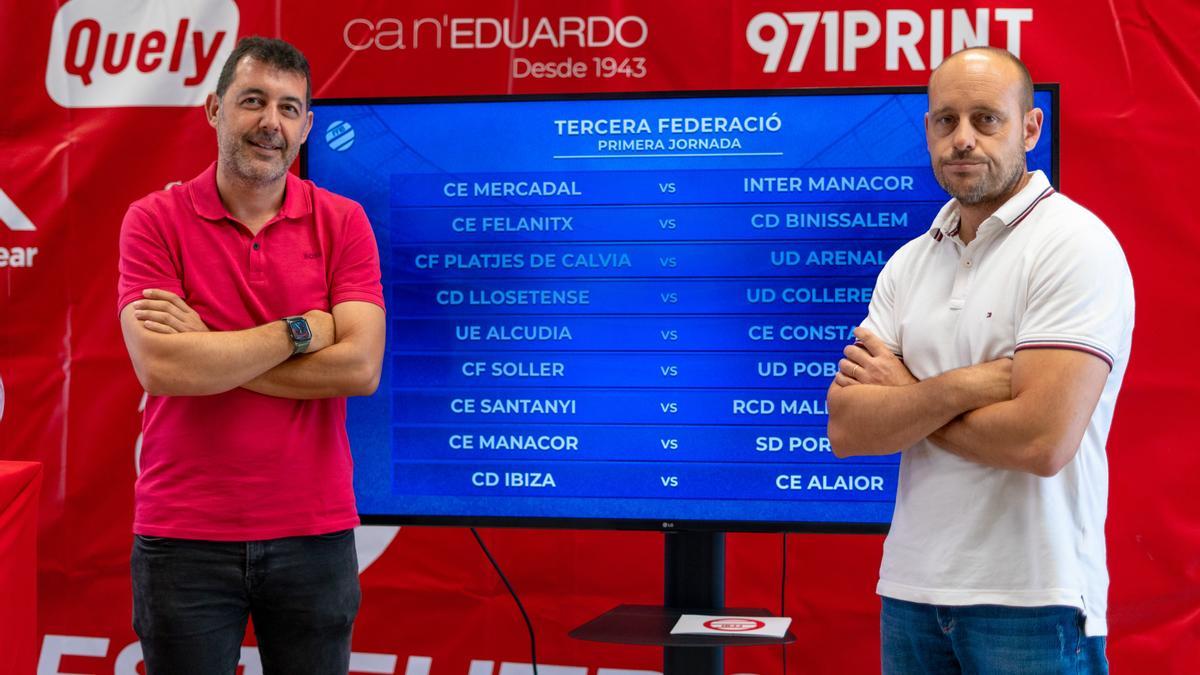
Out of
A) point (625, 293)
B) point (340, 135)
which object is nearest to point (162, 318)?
point (340, 135)

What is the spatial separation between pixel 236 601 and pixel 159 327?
21.0 inches

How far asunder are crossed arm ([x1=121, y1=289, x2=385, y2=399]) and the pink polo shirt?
45 mm

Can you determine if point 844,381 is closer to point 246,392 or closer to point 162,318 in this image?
point 246,392

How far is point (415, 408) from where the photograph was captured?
8.87 ft

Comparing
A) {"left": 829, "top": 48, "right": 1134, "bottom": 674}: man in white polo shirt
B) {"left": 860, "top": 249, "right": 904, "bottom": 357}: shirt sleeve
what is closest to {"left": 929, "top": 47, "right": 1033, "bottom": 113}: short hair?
{"left": 829, "top": 48, "right": 1134, "bottom": 674}: man in white polo shirt

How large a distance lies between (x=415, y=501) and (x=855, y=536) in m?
1.32

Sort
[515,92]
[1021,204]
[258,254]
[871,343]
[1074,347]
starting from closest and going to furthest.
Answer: [1074,347], [1021,204], [871,343], [258,254], [515,92]

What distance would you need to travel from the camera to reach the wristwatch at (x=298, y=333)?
2.19 meters

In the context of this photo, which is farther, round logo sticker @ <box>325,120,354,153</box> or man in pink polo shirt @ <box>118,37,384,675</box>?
round logo sticker @ <box>325,120,354,153</box>

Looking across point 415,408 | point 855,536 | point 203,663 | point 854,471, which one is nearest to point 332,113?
point 415,408

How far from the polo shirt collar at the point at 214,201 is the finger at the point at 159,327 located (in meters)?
0.24

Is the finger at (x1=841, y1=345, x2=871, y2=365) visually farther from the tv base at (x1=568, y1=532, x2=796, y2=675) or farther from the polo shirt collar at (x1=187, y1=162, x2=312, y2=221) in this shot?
the polo shirt collar at (x1=187, y1=162, x2=312, y2=221)

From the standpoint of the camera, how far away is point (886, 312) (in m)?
2.11

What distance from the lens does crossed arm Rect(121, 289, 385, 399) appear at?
2.13 metres
